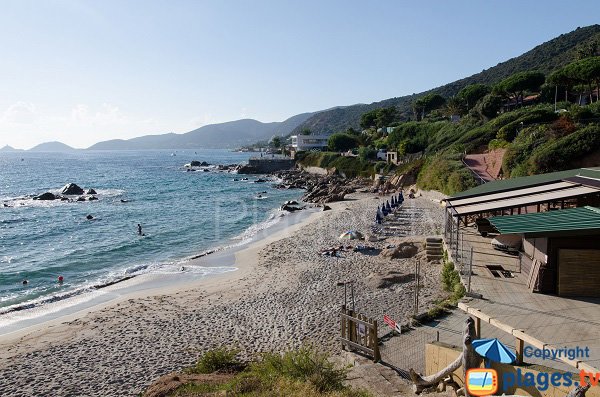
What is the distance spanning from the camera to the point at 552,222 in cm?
1081

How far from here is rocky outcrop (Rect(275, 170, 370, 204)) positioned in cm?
5191

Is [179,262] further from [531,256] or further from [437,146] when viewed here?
[437,146]

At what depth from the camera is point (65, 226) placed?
41438 mm

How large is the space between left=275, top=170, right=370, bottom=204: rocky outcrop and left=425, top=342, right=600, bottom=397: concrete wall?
4048 centimetres

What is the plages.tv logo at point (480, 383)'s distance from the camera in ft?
25.5

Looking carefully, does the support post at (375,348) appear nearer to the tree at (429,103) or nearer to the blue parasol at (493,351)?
the blue parasol at (493,351)

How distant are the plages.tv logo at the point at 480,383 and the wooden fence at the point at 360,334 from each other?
128 inches

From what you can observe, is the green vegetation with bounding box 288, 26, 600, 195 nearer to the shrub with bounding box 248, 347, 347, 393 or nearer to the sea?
the sea

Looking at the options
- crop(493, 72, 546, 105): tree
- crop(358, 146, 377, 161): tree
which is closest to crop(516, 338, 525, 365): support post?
crop(358, 146, 377, 161): tree

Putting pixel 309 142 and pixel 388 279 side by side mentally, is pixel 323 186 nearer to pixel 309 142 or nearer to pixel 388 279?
pixel 388 279

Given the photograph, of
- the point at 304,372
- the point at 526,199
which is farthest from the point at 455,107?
the point at 304,372

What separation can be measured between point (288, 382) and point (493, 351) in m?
3.91

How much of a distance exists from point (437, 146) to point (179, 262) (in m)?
42.2

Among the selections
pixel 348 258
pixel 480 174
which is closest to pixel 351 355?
pixel 348 258
